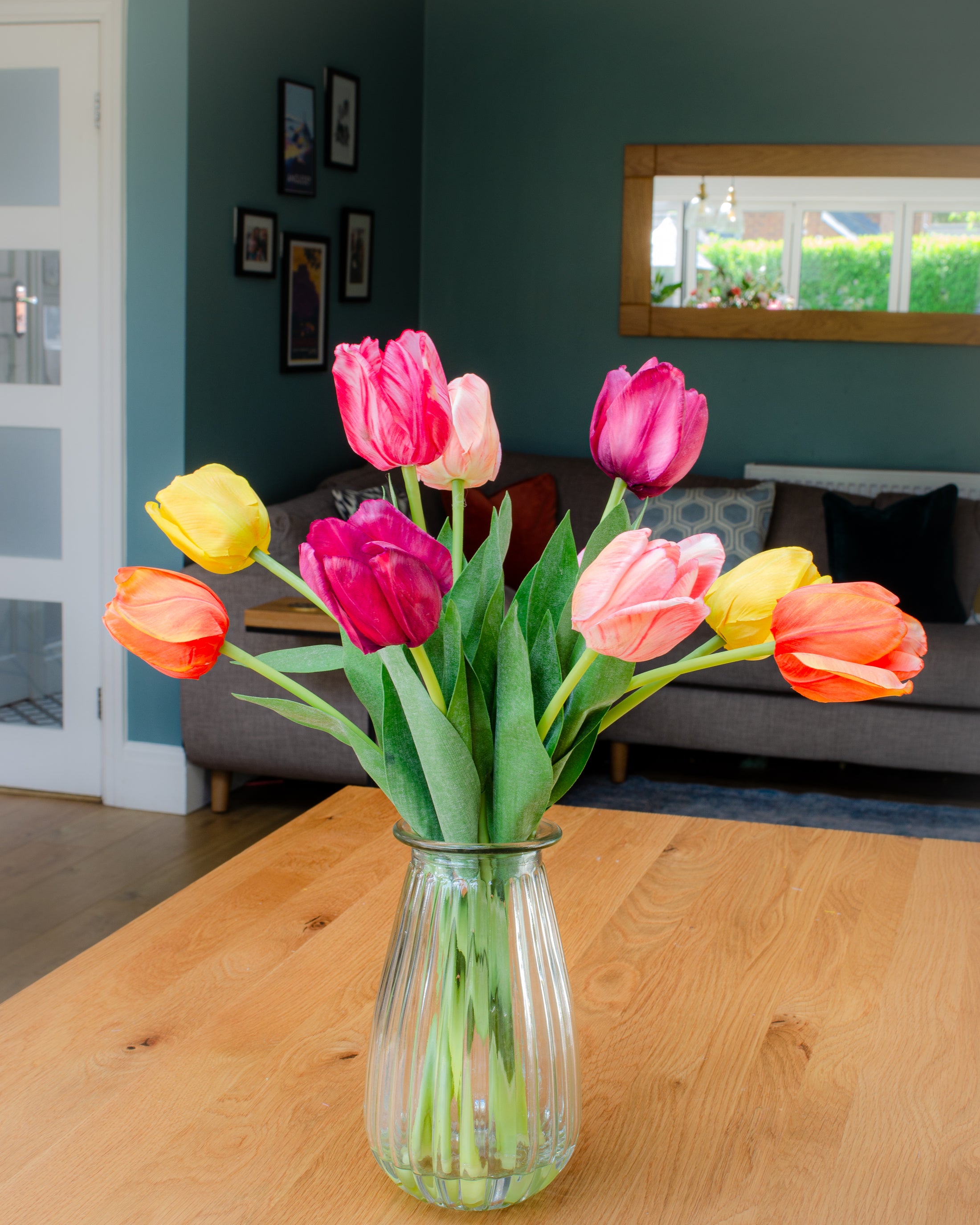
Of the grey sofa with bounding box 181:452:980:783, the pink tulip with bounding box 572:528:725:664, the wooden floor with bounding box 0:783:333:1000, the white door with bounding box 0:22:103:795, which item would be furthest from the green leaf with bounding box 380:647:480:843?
the white door with bounding box 0:22:103:795

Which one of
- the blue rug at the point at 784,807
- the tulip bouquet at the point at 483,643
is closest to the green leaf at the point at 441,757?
the tulip bouquet at the point at 483,643

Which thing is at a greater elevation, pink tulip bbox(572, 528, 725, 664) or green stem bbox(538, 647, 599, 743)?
pink tulip bbox(572, 528, 725, 664)

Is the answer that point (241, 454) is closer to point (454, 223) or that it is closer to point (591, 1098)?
point (454, 223)

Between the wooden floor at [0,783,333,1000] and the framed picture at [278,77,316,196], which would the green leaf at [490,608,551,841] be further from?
the framed picture at [278,77,316,196]

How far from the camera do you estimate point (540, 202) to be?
4.89 m

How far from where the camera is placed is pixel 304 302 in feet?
13.1

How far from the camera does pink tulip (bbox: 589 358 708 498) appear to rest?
2.07 ft

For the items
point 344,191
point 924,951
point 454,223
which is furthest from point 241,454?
point 924,951

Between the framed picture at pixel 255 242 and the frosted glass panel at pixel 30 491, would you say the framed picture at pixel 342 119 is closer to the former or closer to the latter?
the framed picture at pixel 255 242

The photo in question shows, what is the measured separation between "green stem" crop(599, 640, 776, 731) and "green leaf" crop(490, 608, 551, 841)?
0.04 m

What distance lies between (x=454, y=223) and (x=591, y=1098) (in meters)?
4.63

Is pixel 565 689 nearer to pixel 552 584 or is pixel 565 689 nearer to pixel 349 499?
pixel 552 584

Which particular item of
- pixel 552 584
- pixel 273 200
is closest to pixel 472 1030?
pixel 552 584

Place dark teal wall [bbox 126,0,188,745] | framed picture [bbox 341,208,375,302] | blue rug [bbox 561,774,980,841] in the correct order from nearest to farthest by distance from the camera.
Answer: dark teal wall [bbox 126,0,188,745] → blue rug [bbox 561,774,980,841] → framed picture [bbox 341,208,375,302]
